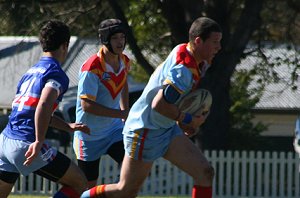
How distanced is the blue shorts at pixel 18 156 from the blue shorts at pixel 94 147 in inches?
48.6

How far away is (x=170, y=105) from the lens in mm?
7496

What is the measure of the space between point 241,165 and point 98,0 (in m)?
4.47

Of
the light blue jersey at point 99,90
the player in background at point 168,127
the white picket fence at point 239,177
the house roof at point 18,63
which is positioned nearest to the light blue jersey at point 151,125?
the player in background at point 168,127

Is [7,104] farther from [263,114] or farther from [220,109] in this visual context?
[263,114]

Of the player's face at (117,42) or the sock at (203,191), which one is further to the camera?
the player's face at (117,42)

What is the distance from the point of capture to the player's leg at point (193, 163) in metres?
7.80

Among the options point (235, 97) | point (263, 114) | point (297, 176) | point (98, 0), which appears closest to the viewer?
point (297, 176)

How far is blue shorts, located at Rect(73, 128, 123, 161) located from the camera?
9078 millimetres

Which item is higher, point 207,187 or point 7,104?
point 7,104

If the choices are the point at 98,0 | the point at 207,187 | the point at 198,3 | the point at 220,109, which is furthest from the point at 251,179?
the point at 207,187

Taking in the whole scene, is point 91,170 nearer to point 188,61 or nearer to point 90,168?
point 90,168

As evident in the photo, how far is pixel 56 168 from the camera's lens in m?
7.81

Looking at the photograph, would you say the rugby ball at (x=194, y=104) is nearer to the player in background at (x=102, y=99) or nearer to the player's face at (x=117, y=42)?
the player in background at (x=102, y=99)

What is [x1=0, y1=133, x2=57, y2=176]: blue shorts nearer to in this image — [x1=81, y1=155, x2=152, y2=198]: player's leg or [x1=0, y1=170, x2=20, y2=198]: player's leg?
[x1=0, y1=170, x2=20, y2=198]: player's leg
